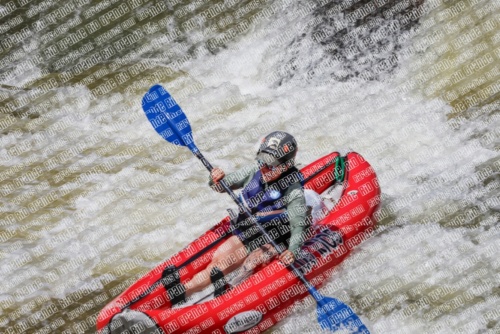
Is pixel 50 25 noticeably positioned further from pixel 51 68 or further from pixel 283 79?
pixel 283 79

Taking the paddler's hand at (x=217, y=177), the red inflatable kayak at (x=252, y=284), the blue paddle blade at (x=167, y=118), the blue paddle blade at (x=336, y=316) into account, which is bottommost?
the blue paddle blade at (x=336, y=316)

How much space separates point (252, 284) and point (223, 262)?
0.37 metres

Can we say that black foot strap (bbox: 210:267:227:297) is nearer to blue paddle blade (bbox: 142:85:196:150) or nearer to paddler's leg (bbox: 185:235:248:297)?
paddler's leg (bbox: 185:235:248:297)

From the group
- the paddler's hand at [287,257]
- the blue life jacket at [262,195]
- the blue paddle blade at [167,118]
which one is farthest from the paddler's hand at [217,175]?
the paddler's hand at [287,257]

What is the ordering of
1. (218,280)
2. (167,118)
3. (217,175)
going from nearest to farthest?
(218,280), (217,175), (167,118)

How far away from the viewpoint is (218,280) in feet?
13.9

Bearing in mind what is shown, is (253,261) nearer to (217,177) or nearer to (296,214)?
(296,214)

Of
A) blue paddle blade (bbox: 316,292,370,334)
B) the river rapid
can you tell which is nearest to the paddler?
blue paddle blade (bbox: 316,292,370,334)

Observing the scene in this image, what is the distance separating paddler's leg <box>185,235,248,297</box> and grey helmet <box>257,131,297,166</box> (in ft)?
2.28

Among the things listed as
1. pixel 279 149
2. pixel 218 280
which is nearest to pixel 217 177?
pixel 279 149

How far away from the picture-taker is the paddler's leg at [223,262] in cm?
421

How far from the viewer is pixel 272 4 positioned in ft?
23.1

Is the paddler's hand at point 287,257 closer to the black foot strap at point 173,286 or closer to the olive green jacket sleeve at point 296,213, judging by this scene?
the olive green jacket sleeve at point 296,213

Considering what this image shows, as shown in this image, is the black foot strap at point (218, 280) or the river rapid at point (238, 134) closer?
the black foot strap at point (218, 280)
